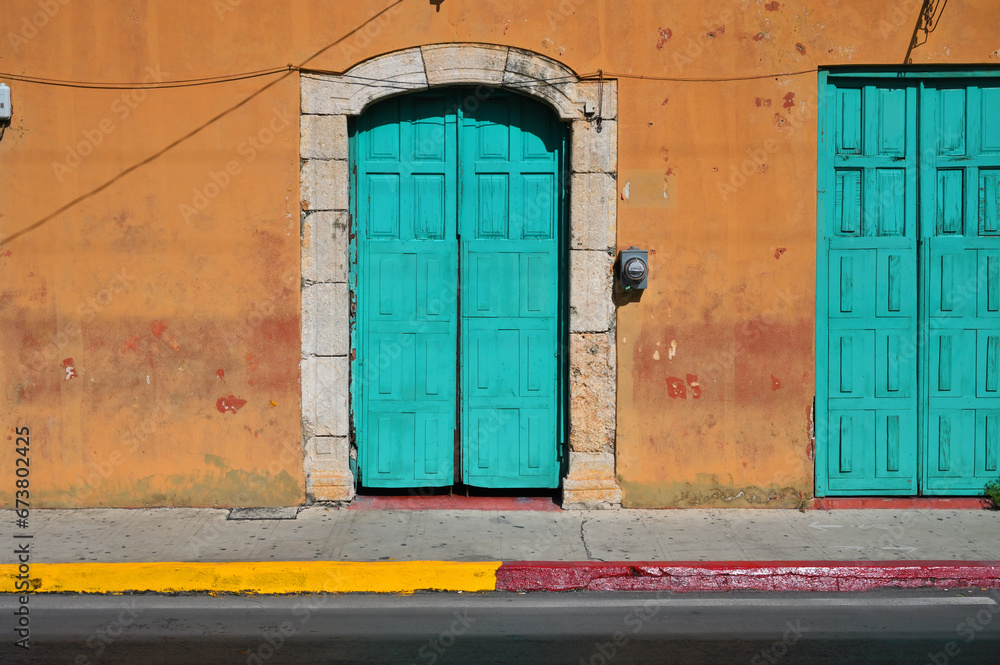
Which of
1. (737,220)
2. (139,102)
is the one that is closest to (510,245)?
(737,220)

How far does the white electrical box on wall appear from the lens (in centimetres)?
674

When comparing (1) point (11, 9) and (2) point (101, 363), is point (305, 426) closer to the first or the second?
(2) point (101, 363)

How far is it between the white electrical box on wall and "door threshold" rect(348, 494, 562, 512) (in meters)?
3.92

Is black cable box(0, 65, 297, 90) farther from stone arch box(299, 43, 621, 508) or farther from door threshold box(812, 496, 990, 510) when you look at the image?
door threshold box(812, 496, 990, 510)

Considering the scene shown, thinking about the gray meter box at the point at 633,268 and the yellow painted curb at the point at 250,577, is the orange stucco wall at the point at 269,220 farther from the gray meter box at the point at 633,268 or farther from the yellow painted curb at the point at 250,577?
the yellow painted curb at the point at 250,577

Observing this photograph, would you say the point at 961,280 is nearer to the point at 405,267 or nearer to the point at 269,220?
the point at 405,267

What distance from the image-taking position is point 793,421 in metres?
7.07

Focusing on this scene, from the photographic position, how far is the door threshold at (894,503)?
7098 mm

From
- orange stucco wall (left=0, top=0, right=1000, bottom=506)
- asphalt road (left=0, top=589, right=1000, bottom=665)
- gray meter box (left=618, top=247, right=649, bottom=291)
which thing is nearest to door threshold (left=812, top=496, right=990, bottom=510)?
orange stucco wall (left=0, top=0, right=1000, bottom=506)

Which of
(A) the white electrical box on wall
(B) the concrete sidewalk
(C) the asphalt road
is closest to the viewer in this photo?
(C) the asphalt road

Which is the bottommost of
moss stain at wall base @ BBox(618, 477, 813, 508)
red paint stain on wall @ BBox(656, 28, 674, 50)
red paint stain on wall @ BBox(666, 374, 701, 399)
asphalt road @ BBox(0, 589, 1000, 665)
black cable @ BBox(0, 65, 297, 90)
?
asphalt road @ BBox(0, 589, 1000, 665)

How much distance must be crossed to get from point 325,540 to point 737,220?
3.87 metres

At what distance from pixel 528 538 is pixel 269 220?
3.06m

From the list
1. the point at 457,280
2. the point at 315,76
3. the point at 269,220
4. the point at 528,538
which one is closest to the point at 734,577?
the point at 528,538
